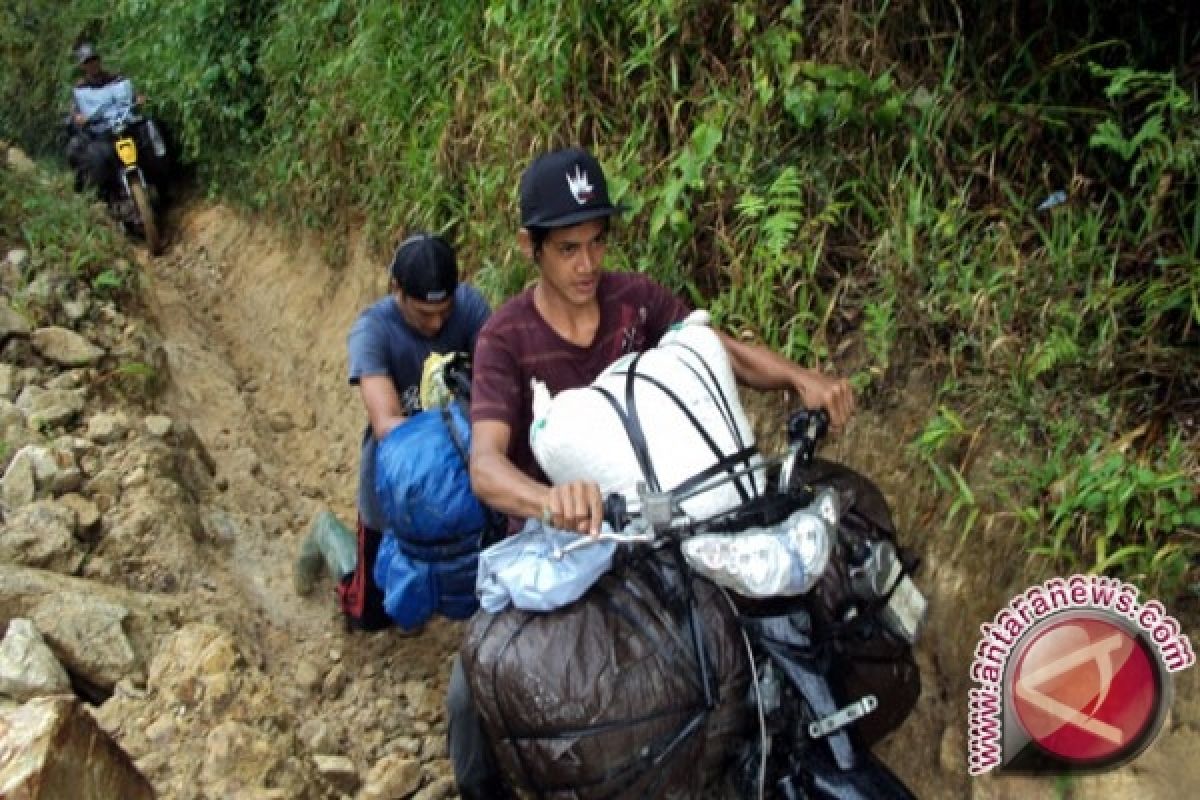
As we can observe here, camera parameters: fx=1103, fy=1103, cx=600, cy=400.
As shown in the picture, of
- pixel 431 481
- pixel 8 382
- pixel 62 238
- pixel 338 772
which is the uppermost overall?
pixel 62 238

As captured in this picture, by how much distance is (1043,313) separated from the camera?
10.4 ft

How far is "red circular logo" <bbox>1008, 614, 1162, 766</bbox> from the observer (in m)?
2.21

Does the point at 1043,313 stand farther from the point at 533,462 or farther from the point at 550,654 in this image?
the point at 550,654

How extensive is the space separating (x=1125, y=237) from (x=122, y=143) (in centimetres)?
864

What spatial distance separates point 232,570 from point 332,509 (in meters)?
1.02

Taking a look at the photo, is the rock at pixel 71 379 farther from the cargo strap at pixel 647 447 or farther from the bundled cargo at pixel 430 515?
the cargo strap at pixel 647 447

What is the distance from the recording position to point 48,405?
17.3ft

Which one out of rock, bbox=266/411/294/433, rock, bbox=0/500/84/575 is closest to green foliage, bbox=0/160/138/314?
rock, bbox=266/411/294/433

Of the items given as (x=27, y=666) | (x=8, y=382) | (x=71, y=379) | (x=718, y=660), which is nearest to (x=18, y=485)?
(x=8, y=382)

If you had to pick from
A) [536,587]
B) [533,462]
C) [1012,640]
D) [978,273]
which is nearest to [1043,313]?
[978,273]

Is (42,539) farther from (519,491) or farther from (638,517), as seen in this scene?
(638,517)

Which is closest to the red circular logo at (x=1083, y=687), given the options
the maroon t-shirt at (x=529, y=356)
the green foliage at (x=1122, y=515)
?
the green foliage at (x=1122, y=515)

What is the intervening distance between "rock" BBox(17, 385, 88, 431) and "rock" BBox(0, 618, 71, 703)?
1.87 m

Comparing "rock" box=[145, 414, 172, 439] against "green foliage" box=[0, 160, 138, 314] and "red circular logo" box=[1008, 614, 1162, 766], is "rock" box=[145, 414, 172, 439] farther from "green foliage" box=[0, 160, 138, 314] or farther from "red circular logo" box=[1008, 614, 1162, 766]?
"red circular logo" box=[1008, 614, 1162, 766]
